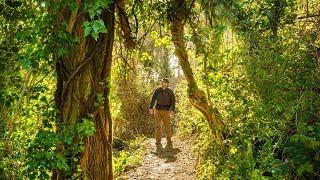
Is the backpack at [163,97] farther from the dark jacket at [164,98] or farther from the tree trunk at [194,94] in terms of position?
the tree trunk at [194,94]

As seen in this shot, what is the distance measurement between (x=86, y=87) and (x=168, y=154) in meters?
6.62

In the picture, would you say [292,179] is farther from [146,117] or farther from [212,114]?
[146,117]

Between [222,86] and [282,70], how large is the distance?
2086 mm

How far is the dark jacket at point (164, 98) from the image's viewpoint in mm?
10984

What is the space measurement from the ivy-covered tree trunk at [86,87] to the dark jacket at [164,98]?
583cm

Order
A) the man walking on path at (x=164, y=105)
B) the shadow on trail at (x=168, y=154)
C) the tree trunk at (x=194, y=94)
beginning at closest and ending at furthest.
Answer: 1. the tree trunk at (x=194, y=94)
2. the shadow on trail at (x=168, y=154)
3. the man walking on path at (x=164, y=105)

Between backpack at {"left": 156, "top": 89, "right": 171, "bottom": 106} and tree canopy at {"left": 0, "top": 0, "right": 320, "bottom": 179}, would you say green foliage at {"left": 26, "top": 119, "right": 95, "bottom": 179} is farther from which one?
backpack at {"left": 156, "top": 89, "right": 171, "bottom": 106}

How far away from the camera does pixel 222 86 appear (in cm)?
749

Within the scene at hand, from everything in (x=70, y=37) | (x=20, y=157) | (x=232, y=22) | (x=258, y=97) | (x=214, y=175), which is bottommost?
(x=214, y=175)

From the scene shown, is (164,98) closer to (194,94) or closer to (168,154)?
(194,94)

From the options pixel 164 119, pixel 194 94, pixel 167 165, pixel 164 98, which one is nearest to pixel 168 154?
pixel 164 119

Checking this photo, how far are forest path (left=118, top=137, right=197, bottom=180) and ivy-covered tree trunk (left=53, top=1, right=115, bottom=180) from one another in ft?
14.3

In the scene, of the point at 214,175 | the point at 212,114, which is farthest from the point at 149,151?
the point at 214,175

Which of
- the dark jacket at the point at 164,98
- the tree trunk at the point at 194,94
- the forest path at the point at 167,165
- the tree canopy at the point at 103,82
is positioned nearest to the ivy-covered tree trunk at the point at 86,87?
the tree canopy at the point at 103,82
